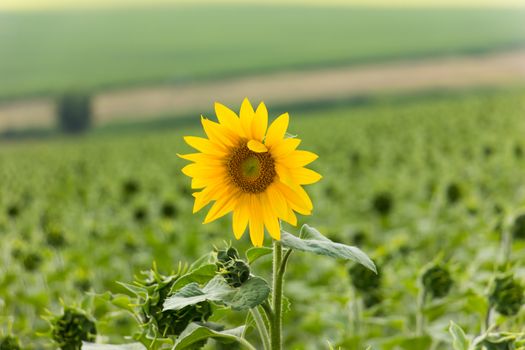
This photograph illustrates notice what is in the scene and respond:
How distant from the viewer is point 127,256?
5727mm

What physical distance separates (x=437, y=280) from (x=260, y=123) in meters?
1.44

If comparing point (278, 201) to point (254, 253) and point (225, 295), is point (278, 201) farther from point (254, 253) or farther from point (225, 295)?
point (225, 295)

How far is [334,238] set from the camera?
411 centimetres

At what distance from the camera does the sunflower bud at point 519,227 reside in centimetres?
348

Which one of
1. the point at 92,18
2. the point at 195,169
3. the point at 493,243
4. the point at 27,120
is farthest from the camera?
the point at 92,18

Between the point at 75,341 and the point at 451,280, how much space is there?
1.42 m

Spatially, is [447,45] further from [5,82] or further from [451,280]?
[451,280]

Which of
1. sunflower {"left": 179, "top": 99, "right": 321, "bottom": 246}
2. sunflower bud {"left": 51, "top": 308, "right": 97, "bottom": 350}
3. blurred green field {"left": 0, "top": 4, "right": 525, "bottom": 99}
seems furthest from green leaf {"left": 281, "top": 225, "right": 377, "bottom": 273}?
blurred green field {"left": 0, "top": 4, "right": 525, "bottom": 99}

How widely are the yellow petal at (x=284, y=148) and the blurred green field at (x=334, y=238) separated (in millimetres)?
771

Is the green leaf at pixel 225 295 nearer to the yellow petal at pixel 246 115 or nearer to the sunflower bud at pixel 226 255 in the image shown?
the sunflower bud at pixel 226 255

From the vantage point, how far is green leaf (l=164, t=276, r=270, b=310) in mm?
1444

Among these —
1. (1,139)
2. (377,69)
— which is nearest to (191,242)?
(1,139)

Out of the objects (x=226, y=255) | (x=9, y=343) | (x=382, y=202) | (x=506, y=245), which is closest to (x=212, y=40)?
(x=382, y=202)

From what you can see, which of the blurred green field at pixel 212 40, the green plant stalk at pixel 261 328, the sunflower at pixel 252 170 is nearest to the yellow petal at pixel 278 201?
the sunflower at pixel 252 170
